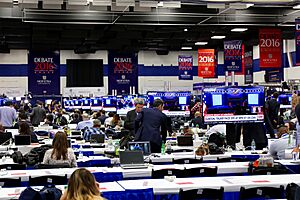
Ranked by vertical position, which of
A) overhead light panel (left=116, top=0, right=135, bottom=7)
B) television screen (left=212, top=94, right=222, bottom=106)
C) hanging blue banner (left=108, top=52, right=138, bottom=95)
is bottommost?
television screen (left=212, top=94, right=222, bottom=106)

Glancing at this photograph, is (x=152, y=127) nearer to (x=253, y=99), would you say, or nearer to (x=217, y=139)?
(x=217, y=139)

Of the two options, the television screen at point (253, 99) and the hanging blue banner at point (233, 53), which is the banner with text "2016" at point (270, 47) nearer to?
the hanging blue banner at point (233, 53)

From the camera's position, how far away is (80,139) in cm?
1487

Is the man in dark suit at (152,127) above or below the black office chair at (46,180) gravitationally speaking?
above

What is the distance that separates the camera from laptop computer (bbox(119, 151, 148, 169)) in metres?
8.35

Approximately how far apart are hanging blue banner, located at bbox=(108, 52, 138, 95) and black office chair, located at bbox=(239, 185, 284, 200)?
26.0 metres

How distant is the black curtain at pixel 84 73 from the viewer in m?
39.6

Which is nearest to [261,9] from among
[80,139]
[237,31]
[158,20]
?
[158,20]

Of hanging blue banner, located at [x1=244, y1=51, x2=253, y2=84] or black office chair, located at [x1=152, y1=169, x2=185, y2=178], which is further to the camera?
hanging blue banner, located at [x1=244, y1=51, x2=253, y2=84]

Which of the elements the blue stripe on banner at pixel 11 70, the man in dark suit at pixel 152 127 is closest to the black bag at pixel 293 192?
the man in dark suit at pixel 152 127

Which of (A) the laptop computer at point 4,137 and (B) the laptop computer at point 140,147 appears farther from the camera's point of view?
(A) the laptop computer at point 4,137

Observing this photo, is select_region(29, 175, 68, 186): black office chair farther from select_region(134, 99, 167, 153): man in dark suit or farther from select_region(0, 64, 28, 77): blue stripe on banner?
select_region(0, 64, 28, 77): blue stripe on banner

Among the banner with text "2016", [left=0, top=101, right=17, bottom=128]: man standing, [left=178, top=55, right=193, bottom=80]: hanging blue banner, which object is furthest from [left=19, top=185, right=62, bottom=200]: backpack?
[left=178, top=55, right=193, bottom=80]: hanging blue banner

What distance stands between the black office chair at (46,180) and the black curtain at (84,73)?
32.4 m
